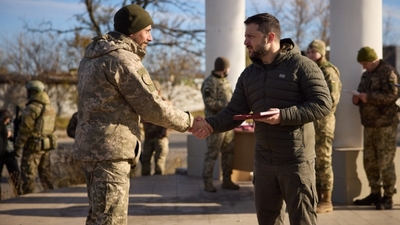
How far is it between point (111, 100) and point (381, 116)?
4584 mm

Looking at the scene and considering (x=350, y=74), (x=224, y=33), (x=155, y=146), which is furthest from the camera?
(x=155, y=146)

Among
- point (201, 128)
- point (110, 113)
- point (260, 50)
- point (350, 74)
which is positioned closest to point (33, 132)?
point (350, 74)

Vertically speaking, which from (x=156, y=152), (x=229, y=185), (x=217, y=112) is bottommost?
(x=229, y=185)

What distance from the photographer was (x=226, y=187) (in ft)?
34.3

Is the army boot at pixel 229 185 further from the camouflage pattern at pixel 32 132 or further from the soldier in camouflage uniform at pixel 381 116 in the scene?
the camouflage pattern at pixel 32 132

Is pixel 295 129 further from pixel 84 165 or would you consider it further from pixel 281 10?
pixel 281 10

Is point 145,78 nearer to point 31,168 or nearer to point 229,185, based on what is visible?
point 229,185

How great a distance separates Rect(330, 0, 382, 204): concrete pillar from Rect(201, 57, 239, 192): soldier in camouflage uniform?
1833 mm

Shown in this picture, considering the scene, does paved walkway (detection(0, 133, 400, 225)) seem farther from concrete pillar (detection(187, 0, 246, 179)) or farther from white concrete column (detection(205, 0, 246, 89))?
white concrete column (detection(205, 0, 246, 89))

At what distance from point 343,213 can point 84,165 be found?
14.2ft

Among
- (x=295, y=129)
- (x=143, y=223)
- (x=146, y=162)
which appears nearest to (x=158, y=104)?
(x=295, y=129)

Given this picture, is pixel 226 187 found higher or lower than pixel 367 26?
lower

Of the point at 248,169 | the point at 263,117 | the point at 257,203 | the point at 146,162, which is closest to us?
the point at 263,117

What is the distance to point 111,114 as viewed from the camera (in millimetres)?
4836
